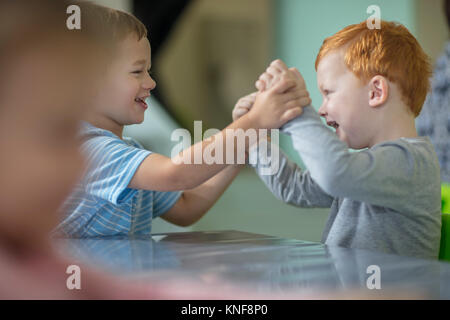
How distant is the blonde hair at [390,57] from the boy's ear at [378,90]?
1 cm

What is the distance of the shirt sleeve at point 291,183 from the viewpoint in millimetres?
967

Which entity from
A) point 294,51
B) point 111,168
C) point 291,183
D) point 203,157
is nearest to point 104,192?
point 111,168

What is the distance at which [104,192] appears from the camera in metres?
0.80

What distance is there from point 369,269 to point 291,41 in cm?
261

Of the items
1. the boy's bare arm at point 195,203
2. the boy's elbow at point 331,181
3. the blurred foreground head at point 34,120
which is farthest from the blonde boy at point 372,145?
the blurred foreground head at point 34,120

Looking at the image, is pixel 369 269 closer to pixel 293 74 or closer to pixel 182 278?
pixel 182 278

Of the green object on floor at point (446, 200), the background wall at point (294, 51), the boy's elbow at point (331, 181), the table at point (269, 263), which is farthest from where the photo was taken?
the background wall at point (294, 51)

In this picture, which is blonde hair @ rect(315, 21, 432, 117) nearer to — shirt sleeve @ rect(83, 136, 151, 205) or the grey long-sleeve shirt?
the grey long-sleeve shirt

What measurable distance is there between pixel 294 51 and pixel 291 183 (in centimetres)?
209

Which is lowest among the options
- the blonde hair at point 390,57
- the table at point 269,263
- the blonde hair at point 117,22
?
the table at point 269,263

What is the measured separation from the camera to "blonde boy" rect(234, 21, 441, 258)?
0.68 metres

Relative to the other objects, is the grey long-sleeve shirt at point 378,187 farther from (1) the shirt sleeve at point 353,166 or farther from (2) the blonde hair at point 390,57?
(2) the blonde hair at point 390,57

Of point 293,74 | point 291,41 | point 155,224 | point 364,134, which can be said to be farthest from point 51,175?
point 291,41

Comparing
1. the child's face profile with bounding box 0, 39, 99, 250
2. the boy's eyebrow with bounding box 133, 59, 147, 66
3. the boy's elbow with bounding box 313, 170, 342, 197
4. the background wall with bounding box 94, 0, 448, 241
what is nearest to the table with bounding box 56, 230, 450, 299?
the boy's elbow with bounding box 313, 170, 342, 197
